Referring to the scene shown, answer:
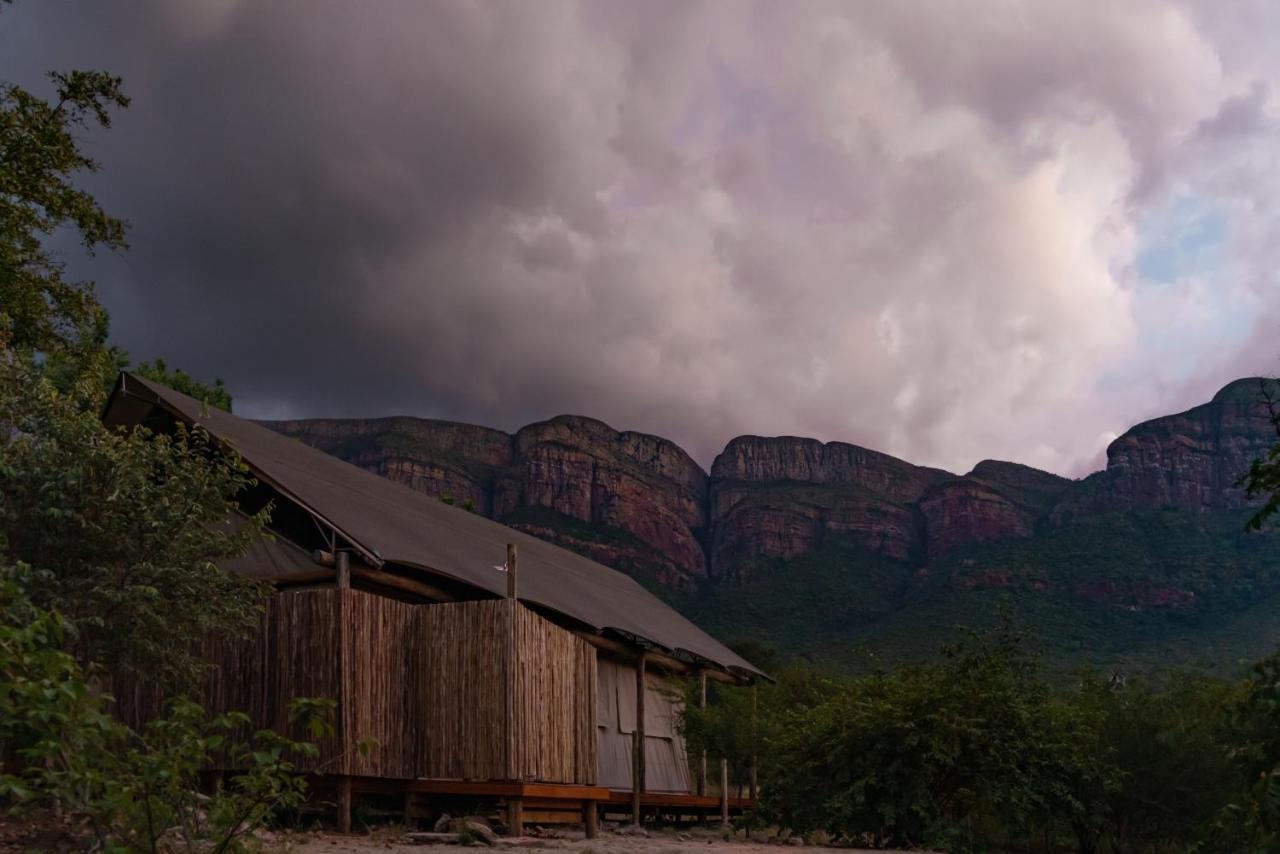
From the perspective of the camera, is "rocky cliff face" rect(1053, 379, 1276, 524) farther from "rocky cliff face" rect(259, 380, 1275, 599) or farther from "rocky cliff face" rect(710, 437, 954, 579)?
"rocky cliff face" rect(710, 437, 954, 579)

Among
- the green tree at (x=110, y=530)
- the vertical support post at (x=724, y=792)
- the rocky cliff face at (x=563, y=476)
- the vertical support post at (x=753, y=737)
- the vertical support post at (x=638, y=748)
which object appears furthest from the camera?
the rocky cliff face at (x=563, y=476)

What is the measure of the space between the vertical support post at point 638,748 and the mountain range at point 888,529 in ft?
51.0

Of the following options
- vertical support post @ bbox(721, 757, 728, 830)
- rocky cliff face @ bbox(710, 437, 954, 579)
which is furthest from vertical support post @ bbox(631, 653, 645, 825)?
rocky cliff face @ bbox(710, 437, 954, 579)

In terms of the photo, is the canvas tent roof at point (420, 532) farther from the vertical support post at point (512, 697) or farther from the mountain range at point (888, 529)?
the mountain range at point (888, 529)

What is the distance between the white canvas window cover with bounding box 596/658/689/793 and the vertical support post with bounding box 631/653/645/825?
0.19 m

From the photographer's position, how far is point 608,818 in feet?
63.9

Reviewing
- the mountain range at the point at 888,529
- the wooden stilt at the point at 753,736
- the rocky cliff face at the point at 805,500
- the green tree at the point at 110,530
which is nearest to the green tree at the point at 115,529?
the green tree at the point at 110,530

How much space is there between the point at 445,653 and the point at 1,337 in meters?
6.14

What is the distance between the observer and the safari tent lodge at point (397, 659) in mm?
12758

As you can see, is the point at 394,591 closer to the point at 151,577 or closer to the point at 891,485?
the point at 151,577

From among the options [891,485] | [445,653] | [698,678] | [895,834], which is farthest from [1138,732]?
[891,485]

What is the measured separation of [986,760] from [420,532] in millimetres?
8511

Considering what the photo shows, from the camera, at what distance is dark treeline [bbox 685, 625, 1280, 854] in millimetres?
14578

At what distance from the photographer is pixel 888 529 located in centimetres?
7919
